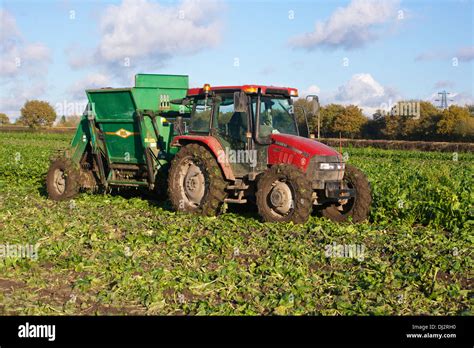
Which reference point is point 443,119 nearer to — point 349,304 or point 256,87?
point 256,87

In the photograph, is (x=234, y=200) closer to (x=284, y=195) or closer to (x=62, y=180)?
(x=284, y=195)

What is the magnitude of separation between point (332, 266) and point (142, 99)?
662 cm

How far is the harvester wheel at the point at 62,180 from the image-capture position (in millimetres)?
13766

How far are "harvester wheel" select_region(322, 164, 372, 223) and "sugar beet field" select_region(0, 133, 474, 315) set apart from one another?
1.06ft

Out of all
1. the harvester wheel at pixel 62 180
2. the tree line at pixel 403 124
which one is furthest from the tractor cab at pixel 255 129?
the tree line at pixel 403 124

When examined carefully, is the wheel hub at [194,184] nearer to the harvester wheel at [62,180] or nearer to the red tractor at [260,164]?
the red tractor at [260,164]

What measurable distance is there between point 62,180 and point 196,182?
4.45 meters

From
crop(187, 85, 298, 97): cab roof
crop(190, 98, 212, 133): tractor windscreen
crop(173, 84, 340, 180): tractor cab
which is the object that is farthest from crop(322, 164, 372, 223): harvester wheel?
crop(190, 98, 212, 133): tractor windscreen

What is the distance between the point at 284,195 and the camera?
401 inches

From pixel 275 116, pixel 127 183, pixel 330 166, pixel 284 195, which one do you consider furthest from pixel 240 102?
pixel 127 183

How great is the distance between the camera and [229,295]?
21.5 ft
